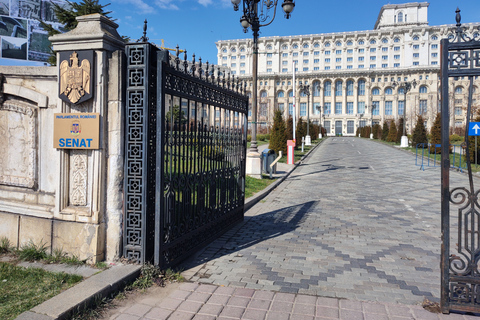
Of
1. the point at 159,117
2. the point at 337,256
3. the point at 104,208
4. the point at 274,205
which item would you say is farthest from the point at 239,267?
the point at 274,205

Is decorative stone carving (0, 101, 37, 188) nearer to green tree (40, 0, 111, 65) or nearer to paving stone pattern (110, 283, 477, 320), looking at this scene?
paving stone pattern (110, 283, 477, 320)

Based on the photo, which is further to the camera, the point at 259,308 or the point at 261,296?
the point at 261,296

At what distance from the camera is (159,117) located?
4031 mm

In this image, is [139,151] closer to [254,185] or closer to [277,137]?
[254,185]

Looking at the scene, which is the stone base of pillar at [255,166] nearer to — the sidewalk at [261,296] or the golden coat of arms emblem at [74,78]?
the sidewalk at [261,296]

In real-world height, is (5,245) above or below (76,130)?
below

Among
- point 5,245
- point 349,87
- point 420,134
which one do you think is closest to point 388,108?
point 349,87

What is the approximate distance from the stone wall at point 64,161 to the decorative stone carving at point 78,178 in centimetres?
1

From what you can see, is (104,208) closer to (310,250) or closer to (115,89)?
(115,89)

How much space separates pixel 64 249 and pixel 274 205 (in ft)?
18.8

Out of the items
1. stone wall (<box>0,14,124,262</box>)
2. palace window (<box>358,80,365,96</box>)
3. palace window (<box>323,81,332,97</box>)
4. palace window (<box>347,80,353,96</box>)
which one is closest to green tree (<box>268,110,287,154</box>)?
stone wall (<box>0,14,124,262</box>)

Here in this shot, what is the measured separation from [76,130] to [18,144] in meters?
1.10

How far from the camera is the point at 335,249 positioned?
5.32m

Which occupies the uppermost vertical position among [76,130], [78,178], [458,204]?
[76,130]
